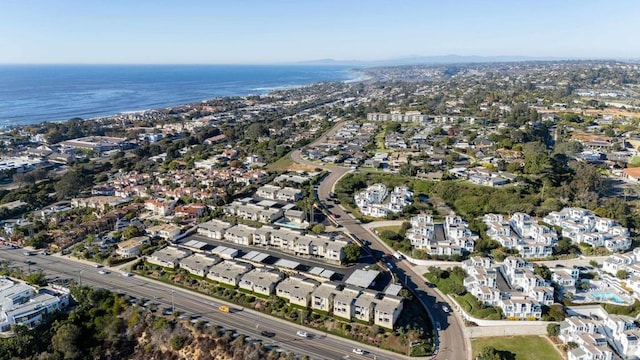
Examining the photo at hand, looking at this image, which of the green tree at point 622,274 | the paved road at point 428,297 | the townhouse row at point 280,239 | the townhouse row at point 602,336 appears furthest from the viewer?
the townhouse row at point 280,239

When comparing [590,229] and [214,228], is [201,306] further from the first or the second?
[590,229]

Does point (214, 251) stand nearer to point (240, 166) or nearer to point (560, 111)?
point (240, 166)

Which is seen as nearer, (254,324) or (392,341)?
(392,341)

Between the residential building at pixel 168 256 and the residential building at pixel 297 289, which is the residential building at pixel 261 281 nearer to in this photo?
the residential building at pixel 297 289

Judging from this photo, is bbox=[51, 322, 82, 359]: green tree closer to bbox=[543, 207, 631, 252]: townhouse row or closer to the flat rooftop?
the flat rooftop

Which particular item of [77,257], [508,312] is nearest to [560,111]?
[508,312]

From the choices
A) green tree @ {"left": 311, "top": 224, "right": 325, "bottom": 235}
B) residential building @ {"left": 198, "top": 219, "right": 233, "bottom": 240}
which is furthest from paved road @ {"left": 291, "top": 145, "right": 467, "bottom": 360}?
residential building @ {"left": 198, "top": 219, "right": 233, "bottom": 240}

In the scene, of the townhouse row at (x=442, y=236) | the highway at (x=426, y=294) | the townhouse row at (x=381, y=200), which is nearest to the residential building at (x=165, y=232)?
the highway at (x=426, y=294)

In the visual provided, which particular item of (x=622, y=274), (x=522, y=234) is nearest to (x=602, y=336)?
(x=622, y=274)
